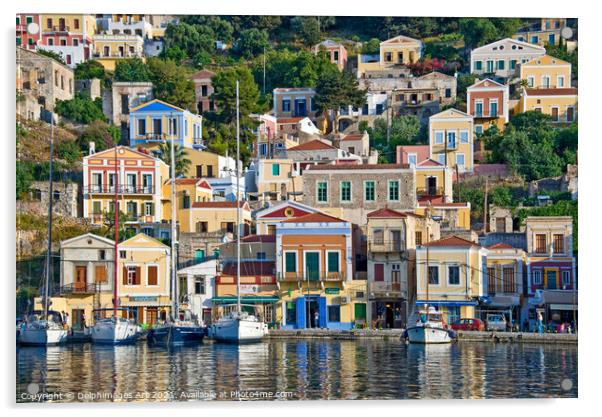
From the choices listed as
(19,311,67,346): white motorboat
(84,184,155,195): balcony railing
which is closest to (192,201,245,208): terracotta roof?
(84,184,155,195): balcony railing

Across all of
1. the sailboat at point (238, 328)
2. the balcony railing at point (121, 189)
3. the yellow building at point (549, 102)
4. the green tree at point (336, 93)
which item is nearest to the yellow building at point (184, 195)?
the balcony railing at point (121, 189)

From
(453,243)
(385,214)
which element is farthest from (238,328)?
(453,243)

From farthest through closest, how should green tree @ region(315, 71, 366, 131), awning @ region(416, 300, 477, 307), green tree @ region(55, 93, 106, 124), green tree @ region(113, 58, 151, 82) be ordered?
green tree @ region(113, 58, 151, 82)
green tree @ region(315, 71, 366, 131)
green tree @ region(55, 93, 106, 124)
awning @ region(416, 300, 477, 307)

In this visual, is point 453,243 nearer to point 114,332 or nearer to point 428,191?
point 428,191

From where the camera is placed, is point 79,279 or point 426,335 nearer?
point 426,335

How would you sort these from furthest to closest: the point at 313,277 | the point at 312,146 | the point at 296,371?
the point at 312,146 → the point at 313,277 → the point at 296,371

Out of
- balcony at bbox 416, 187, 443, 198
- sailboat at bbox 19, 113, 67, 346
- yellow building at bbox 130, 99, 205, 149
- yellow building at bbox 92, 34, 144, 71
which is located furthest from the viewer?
yellow building at bbox 92, 34, 144, 71

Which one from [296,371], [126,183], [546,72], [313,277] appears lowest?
[296,371]

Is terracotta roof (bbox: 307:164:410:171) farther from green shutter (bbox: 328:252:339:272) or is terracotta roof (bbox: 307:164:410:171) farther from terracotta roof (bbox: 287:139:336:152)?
terracotta roof (bbox: 287:139:336:152)
